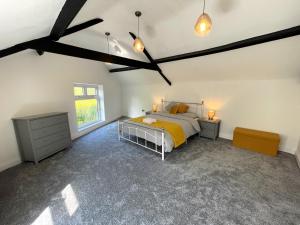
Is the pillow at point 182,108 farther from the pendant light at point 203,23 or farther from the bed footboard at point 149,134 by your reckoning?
the pendant light at point 203,23

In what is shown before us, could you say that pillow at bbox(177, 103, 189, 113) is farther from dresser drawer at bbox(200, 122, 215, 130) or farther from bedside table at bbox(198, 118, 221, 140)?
dresser drawer at bbox(200, 122, 215, 130)

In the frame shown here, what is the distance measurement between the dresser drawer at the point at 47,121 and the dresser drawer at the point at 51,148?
0.46m

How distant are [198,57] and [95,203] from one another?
358 centimetres

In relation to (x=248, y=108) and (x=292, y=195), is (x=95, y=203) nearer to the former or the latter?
(x=292, y=195)

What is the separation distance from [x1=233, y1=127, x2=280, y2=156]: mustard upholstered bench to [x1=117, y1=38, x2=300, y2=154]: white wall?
34 centimetres

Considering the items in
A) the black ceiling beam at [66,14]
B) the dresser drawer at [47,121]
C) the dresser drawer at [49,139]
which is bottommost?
the dresser drawer at [49,139]

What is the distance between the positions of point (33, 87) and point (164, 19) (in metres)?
3.14

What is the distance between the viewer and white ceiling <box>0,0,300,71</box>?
1373 millimetres

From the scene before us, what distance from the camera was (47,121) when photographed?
2947mm

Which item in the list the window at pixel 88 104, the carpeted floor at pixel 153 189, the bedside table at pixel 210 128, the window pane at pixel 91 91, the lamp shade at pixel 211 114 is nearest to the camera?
Answer: the carpeted floor at pixel 153 189

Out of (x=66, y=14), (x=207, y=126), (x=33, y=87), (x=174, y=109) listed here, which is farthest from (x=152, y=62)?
(x=33, y=87)

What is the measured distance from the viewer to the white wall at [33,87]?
2.62 m

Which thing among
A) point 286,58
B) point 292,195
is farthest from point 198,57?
point 292,195

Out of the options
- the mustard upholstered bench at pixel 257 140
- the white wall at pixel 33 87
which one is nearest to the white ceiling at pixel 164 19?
the white wall at pixel 33 87
